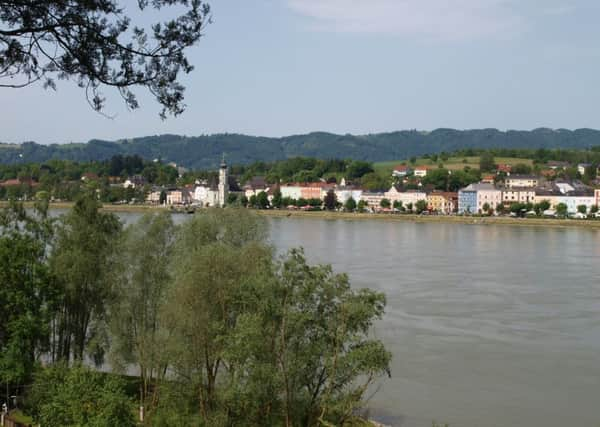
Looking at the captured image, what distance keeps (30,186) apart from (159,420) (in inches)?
2356

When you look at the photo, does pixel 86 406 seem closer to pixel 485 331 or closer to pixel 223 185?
pixel 485 331

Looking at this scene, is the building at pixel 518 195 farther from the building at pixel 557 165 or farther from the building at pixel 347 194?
the building at pixel 557 165

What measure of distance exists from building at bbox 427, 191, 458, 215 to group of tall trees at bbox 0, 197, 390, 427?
1713 inches

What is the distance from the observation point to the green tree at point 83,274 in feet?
27.2

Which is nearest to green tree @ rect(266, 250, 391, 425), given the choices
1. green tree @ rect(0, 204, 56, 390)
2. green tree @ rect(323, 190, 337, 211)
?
green tree @ rect(0, 204, 56, 390)

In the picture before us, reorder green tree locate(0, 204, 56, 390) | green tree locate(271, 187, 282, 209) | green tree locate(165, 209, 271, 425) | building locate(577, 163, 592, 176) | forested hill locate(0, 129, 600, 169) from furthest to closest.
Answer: forested hill locate(0, 129, 600, 169), building locate(577, 163, 592, 176), green tree locate(271, 187, 282, 209), green tree locate(0, 204, 56, 390), green tree locate(165, 209, 271, 425)

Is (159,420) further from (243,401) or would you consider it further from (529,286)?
(529,286)

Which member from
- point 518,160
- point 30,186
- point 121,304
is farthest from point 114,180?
point 121,304

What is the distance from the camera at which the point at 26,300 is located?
7.63 meters

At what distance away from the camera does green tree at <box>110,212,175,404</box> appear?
8.02 m

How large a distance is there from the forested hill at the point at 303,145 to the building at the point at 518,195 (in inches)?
3786

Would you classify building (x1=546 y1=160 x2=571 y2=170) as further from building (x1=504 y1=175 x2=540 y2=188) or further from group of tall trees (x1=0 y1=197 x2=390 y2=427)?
group of tall trees (x1=0 y1=197 x2=390 y2=427)

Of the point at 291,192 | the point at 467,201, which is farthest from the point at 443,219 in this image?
the point at 291,192

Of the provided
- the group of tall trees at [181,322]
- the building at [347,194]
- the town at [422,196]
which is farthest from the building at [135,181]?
the group of tall trees at [181,322]
